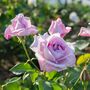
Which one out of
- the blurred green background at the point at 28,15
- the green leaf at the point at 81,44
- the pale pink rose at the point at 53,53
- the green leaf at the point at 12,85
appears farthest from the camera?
the blurred green background at the point at 28,15

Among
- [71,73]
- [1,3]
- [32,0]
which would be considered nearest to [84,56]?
[71,73]

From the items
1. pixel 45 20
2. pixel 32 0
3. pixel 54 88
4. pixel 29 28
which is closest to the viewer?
pixel 54 88

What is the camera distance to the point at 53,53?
1323mm

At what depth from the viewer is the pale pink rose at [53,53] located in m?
1.32

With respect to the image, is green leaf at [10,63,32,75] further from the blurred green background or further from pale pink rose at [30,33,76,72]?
the blurred green background

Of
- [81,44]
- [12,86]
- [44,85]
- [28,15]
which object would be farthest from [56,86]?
[28,15]

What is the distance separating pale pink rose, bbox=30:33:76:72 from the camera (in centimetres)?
132

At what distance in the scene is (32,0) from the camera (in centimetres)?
451

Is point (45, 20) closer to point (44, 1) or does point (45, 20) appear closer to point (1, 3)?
point (1, 3)

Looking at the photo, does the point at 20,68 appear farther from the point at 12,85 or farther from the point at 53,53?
the point at 53,53

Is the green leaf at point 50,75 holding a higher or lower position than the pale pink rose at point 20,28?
lower

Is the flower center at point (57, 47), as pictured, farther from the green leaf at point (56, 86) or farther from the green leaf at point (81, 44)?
the green leaf at point (81, 44)

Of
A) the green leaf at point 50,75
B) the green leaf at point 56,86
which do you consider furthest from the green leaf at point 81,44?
the green leaf at point 56,86

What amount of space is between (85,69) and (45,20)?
9.18 ft
